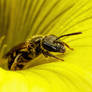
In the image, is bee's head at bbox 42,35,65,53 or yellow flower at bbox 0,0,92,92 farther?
bee's head at bbox 42,35,65,53

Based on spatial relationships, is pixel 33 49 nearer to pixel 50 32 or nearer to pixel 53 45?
pixel 53 45

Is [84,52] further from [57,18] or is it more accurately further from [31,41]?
[57,18]

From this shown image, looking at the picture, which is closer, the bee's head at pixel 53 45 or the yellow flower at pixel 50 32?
the yellow flower at pixel 50 32

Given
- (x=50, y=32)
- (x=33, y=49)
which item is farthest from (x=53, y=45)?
(x=50, y=32)

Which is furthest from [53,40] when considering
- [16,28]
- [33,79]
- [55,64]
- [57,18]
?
[16,28]

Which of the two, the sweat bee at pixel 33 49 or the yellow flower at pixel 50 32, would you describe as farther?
the sweat bee at pixel 33 49
